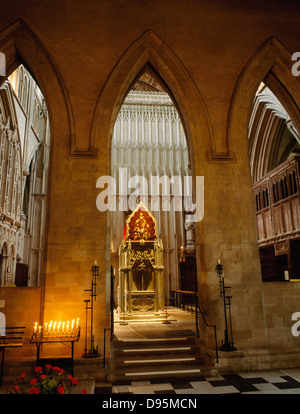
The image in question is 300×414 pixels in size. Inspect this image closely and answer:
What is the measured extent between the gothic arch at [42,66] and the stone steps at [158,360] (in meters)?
5.13

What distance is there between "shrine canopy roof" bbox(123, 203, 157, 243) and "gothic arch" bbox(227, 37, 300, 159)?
15.0ft

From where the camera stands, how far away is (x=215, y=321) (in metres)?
6.88

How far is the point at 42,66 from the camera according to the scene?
25.5ft

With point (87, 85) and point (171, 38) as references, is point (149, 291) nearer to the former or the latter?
point (87, 85)

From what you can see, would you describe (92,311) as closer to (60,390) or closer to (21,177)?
(60,390)

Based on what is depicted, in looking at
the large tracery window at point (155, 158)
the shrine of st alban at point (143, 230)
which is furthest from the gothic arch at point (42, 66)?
the large tracery window at point (155, 158)

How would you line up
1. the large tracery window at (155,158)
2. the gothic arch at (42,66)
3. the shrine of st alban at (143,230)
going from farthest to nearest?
the large tracery window at (155,158)
the gothic arch at (42,66)
the shrine of st alban at (143,230)

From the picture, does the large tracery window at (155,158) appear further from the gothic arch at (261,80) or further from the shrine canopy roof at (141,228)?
the gothic arch at (261,80)

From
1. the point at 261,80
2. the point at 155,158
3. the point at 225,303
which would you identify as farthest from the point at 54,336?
the point at 155,158

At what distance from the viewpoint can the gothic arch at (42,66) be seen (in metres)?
7.60

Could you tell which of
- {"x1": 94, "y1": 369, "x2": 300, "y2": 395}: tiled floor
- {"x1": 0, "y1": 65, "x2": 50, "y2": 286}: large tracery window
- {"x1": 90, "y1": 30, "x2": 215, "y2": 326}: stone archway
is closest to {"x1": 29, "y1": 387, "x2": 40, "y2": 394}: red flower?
{"x1": 94, "y1": 369, "x2": 300, "y2": 395}: tiled floor

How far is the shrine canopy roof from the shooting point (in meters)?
11.2

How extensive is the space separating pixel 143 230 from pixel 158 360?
18.5 ft

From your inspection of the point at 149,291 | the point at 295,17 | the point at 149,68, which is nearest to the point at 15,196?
the point at 149,291
